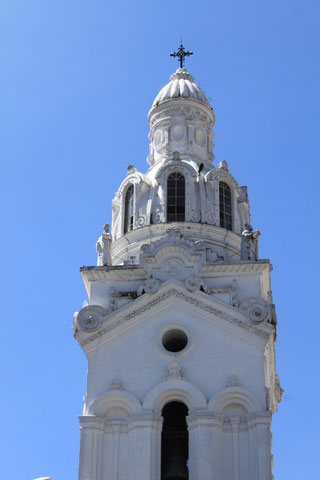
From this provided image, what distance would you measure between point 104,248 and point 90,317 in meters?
3.59

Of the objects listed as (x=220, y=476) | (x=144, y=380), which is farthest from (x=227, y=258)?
(x=220, y=476)

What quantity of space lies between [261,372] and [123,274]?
6634mm

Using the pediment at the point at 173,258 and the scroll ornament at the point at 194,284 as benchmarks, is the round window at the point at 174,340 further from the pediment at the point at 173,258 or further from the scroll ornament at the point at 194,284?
the pediment at the point at 173,258

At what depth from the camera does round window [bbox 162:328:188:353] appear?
34.4m

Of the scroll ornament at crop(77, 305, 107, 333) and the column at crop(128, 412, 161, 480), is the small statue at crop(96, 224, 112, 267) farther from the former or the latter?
the column at crop(128, 412, 161, 480)

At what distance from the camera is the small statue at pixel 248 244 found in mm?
36031

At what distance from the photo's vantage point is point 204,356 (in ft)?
110

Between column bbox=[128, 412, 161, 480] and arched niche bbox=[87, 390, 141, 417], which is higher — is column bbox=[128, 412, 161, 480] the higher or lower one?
the lower one

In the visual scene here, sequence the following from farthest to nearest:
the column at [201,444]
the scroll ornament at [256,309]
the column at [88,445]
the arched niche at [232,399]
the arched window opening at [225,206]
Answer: the arched window opening at [225,206]
the scroll ornament at [256,309]
the arched niche at [232,399]
the column at [88,445]
the column at [201,444]

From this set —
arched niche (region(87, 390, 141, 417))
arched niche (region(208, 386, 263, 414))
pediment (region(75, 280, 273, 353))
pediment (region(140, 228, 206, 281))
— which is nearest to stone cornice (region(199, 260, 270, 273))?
pediment (region(140, 228, 206, 281))

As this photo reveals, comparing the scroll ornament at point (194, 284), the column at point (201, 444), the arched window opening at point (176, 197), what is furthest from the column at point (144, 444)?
the arched window opening at point (176, 197)

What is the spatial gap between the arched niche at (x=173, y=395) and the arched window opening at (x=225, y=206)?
8.29 m

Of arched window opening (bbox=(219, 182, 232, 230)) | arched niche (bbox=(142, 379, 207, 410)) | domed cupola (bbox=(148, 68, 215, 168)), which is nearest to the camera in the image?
arched niche (bbox=(142, 379, 207, 410))

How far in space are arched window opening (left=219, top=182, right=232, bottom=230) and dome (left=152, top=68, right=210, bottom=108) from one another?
522 cm
